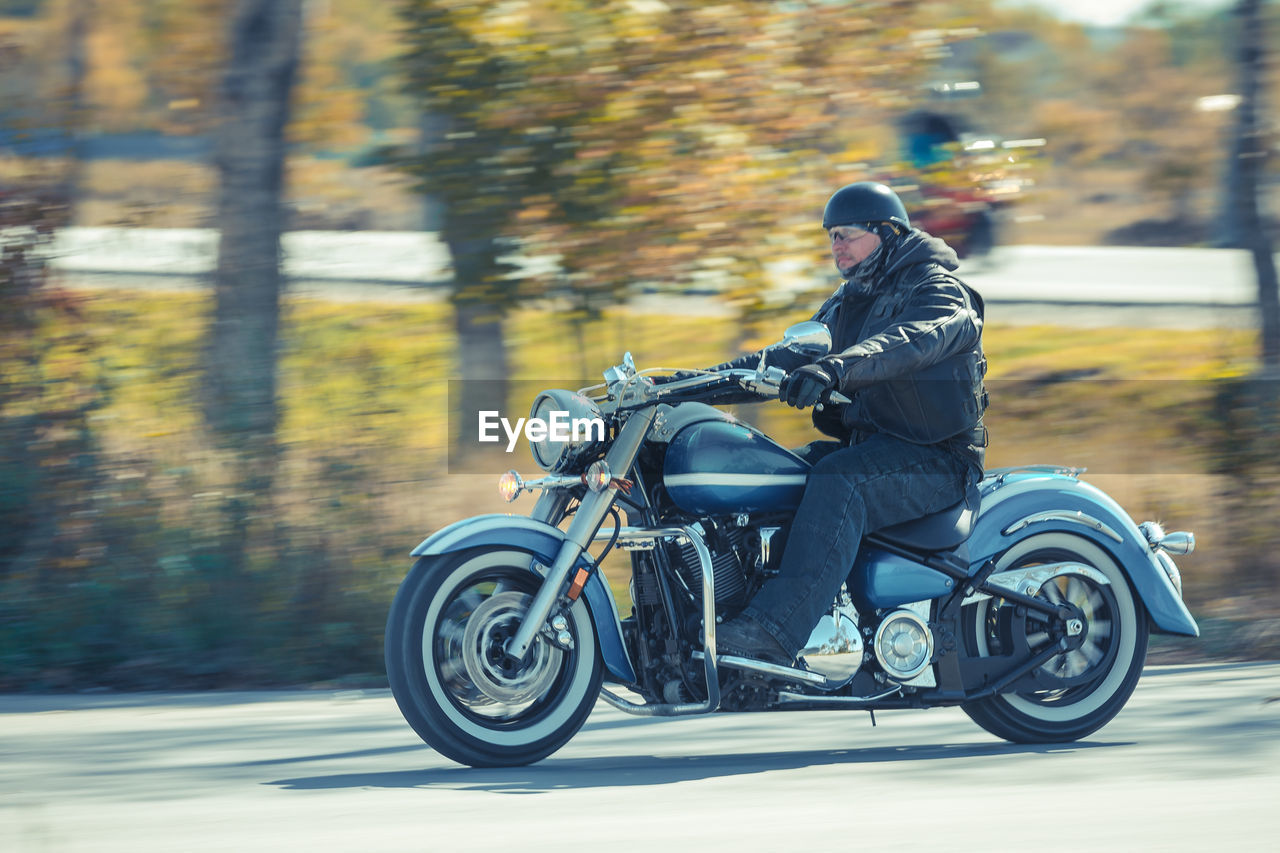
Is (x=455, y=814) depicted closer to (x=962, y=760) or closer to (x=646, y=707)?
(x=646, y=707)

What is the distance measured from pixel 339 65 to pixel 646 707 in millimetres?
4736

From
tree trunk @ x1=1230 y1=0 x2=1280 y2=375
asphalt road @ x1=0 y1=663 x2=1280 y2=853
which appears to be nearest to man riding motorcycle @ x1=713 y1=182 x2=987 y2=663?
asphalt road @ x1=0 y1=663 x2=1280 y2=853

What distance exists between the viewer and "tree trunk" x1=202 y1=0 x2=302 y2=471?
7.77m

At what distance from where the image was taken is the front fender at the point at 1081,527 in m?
5.64

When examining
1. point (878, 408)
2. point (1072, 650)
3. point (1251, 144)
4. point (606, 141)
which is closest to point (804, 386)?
point (878, 408)

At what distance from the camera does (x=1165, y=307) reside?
16188 mm

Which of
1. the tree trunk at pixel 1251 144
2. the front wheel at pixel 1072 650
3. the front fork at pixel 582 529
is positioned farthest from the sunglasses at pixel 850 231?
the tree trunk at pixel 1251 144

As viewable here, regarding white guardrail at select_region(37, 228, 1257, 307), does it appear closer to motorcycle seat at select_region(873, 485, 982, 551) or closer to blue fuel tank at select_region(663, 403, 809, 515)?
blue fuel tank at select_region(663, 403, 809, 515)

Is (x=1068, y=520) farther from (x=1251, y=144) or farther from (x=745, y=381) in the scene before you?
(x=1251, y=144)

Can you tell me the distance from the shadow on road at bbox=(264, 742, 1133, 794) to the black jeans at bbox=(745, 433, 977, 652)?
0.48 meters

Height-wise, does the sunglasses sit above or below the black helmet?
below

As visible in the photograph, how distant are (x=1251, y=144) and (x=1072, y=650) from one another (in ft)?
16.0

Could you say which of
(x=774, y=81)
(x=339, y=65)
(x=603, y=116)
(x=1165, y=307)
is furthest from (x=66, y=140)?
(x=1165, y=307)

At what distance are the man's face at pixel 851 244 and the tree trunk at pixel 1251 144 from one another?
4600 millimetres
